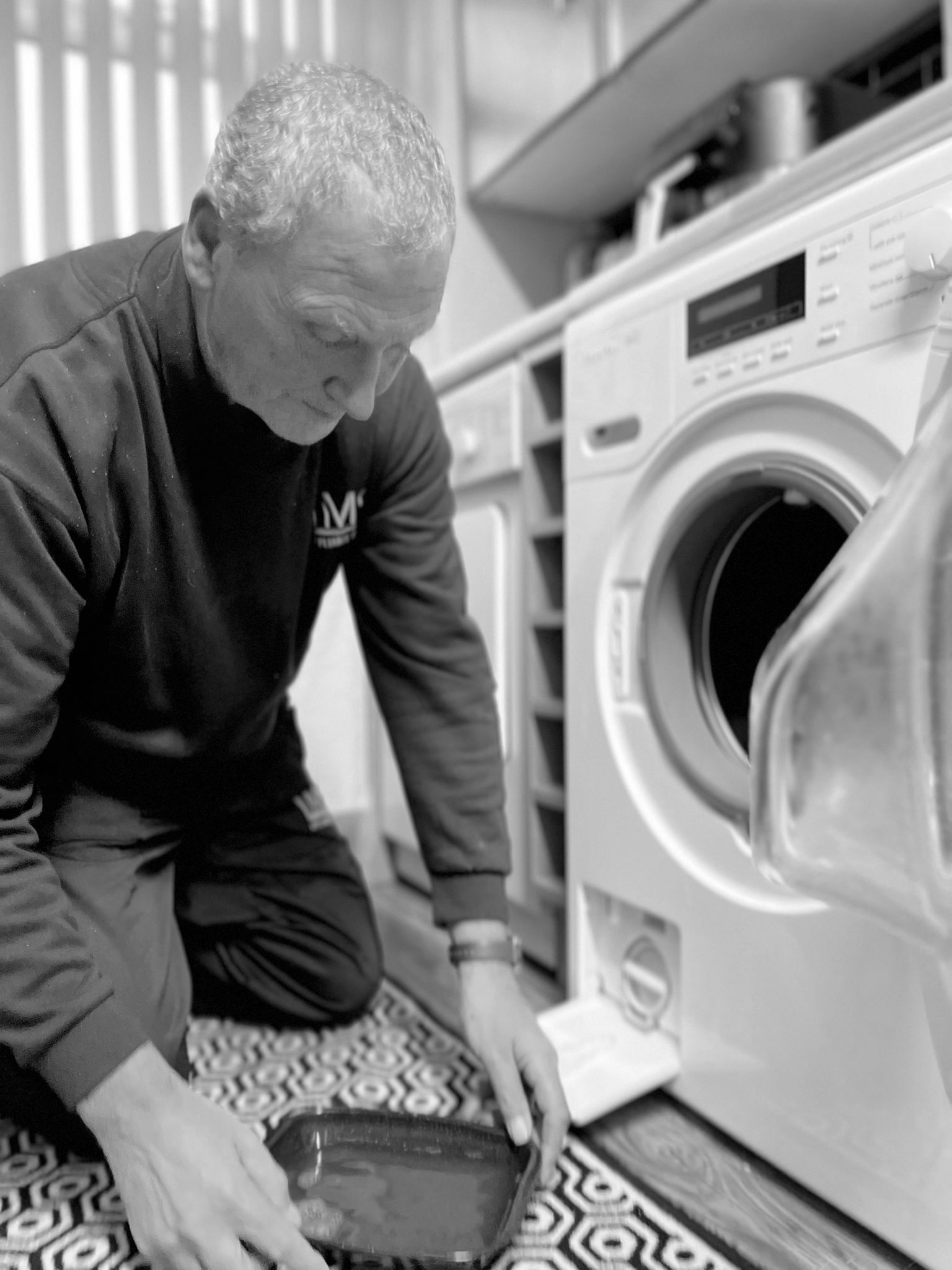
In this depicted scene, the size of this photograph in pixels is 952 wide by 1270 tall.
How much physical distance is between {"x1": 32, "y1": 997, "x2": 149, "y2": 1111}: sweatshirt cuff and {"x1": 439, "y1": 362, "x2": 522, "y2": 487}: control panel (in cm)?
81

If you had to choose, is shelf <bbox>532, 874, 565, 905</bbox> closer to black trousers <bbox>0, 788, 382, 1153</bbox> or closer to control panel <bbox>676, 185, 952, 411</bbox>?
black trousers <bbox>0, 788, 382, 1153</bbox>

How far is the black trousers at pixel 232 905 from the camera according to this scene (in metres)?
0.86

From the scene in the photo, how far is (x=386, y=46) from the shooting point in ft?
6.52

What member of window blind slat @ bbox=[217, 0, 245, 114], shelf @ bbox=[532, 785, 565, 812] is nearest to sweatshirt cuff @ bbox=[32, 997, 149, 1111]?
shelf @ bbox=[532, 785, 565, 812]

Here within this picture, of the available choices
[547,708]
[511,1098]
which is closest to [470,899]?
[511,1098]

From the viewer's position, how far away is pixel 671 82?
1608 mm

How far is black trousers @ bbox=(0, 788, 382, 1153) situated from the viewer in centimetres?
86

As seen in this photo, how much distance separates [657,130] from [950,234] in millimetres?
1346

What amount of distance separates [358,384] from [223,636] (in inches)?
10.9

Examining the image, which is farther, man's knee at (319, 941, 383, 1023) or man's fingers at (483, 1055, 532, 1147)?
man's knee at (319, 941, 383, 1023)

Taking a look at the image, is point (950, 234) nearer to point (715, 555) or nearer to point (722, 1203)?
point (715, 555)

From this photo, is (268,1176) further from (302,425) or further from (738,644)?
(738,644)

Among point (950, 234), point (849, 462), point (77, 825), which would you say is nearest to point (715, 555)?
point (849, 462)

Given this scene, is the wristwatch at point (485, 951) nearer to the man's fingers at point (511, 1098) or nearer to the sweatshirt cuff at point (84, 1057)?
the man's fingers at point (511, 1098)
